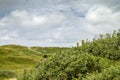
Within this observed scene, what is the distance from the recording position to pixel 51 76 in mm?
19391

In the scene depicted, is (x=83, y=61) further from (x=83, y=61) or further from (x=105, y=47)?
(x=105, y=47)

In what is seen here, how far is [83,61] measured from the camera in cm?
1845

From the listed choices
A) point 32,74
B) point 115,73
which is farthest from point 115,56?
point 32,74

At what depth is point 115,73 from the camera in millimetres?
15086

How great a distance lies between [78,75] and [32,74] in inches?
183

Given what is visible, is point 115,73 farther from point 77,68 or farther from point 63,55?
point 63,55

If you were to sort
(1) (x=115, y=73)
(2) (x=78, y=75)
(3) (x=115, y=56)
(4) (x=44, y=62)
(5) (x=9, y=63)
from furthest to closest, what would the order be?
(5) (x=9, y=63) → (4) (x=44, y=62) → (3) (x=115, y=56) → (2) (x=78, y=75) → (1) (x=115, y=73)

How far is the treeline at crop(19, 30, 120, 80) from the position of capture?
1828 cm

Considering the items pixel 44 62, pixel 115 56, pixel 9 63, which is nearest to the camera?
pixel 115 56

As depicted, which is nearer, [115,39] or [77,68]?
[77,68]

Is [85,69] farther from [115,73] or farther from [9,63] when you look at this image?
[9,63]

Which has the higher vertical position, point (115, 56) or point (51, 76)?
point (115, 56)

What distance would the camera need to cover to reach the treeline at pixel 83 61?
60.0 ft

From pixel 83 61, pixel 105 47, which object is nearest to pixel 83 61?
pixel 83 61
